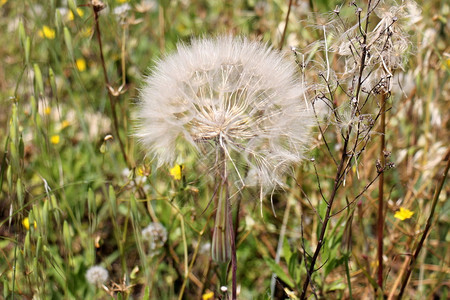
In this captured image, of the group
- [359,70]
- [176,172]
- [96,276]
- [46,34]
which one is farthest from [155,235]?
[46,34]

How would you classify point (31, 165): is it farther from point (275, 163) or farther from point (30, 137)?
point (275, 163)

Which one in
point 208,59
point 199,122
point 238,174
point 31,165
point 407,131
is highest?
point 208,59

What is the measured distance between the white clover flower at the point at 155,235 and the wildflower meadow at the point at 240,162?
0.01 metres

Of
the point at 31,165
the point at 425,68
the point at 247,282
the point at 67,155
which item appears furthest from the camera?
the point at 67,155

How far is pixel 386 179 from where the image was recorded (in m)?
2.88

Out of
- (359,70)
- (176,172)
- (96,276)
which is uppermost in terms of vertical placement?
(359,70)

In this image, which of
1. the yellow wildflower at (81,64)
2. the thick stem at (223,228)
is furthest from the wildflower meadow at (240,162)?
the yellow wildflower at (81,64)

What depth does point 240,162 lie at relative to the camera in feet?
5.32

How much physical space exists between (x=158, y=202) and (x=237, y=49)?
105 centimetres

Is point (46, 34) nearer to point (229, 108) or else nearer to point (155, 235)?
point (155, 235)

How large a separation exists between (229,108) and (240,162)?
0.17m

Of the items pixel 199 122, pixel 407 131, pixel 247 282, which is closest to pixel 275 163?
pixel 199 122

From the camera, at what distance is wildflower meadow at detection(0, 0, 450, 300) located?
158 cm

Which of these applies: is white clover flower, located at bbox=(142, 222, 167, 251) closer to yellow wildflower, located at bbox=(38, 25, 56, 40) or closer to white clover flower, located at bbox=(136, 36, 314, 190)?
white clover flower, located at bbox=(136, 36, 314, 190)
